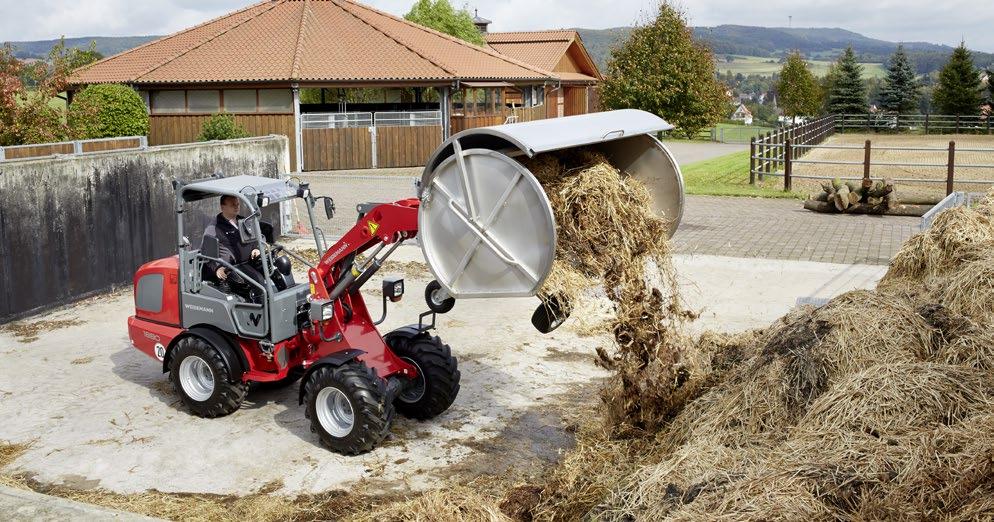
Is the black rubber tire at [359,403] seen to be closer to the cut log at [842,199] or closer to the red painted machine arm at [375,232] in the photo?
the red painted machine arm at [375,232]

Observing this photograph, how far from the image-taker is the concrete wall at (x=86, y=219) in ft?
41.5

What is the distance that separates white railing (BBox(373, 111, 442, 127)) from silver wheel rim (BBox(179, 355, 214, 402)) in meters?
24.6

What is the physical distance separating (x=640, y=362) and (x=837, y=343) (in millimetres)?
1556

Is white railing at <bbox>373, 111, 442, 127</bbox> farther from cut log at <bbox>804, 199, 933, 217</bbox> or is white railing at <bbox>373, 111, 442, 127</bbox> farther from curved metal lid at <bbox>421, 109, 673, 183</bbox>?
curved metal lid at <bbox>421, 109, 673, 183</bbox>

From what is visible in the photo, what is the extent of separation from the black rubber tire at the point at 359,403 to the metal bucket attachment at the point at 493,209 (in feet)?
3.78

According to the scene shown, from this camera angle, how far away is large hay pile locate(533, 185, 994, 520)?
17.3ft

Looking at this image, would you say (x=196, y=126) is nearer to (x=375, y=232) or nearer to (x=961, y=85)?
(x=375, y=232)

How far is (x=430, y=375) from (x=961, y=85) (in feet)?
190

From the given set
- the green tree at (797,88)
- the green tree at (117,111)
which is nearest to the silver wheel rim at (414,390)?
the green tree at (117,111)

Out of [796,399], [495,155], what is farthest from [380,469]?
[796,399]

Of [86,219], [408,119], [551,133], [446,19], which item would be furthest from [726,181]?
[446,19]

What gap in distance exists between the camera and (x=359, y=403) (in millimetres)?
7840

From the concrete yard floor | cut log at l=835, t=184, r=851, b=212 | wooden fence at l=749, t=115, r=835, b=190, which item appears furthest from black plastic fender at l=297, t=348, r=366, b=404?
wooden fence at l=749, t=115, r=835, b=190

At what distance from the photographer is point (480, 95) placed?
153 ft
